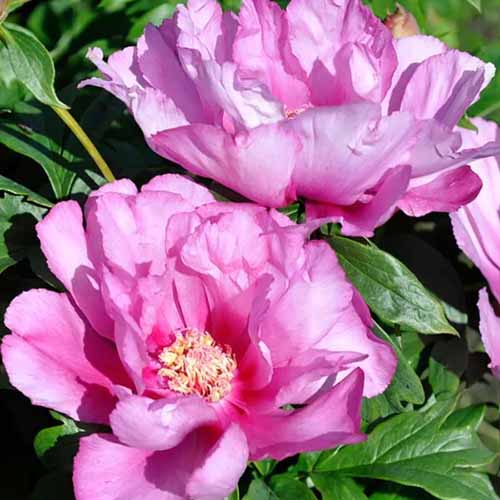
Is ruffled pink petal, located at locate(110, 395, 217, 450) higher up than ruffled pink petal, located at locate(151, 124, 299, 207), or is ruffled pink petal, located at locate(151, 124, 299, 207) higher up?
ruffled pink petal, located at locate(151, 124, 299, 207)

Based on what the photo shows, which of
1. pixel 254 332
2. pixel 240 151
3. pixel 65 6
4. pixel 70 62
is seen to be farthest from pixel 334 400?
pixel 65 6

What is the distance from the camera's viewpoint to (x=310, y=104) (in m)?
0.82

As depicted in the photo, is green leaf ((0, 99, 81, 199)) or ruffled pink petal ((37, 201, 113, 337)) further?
green leaf ((0, 99, 81, 199))

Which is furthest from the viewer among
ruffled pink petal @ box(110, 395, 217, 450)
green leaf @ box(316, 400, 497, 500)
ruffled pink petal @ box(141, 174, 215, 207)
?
green leaf @ box(316, 400, 497, 500)

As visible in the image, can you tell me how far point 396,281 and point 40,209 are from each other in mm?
329

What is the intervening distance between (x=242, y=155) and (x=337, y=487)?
0.32m

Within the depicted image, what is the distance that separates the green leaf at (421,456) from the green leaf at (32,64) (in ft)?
1.27

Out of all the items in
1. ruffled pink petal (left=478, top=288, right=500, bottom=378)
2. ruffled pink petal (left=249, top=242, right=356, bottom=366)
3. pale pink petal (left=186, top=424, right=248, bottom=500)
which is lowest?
ruffled pink petal (left=478, top=288, right=500, bottom=378)

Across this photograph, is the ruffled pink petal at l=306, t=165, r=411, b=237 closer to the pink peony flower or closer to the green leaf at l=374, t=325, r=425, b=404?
the pink peony flower

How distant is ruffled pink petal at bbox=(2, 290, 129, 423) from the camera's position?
0.68 meters

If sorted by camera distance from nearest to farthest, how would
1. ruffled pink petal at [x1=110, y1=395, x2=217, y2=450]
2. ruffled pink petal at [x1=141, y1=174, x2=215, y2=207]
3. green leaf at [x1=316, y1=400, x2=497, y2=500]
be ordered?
ruffled pink petal at [x1=110, y1=395, x2=217, y2=450]
ruffled pink petal at [x1=141, y1=174, x2=215, y2=207]
green leaf at [x1=316, y1=400, x2=497, y2=500]

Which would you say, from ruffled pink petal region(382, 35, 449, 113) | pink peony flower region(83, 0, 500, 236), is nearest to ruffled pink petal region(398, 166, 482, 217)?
pink peony flower region(83, 0, 500, 236)

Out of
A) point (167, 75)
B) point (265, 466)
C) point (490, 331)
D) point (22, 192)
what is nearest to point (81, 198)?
point (22, 192)

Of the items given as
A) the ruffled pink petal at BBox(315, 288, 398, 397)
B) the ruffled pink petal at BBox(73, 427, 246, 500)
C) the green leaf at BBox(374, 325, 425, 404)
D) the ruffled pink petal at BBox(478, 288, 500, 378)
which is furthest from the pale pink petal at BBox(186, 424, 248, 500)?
the ruffled pink petal at BBox(478, 288, 500, 378)
